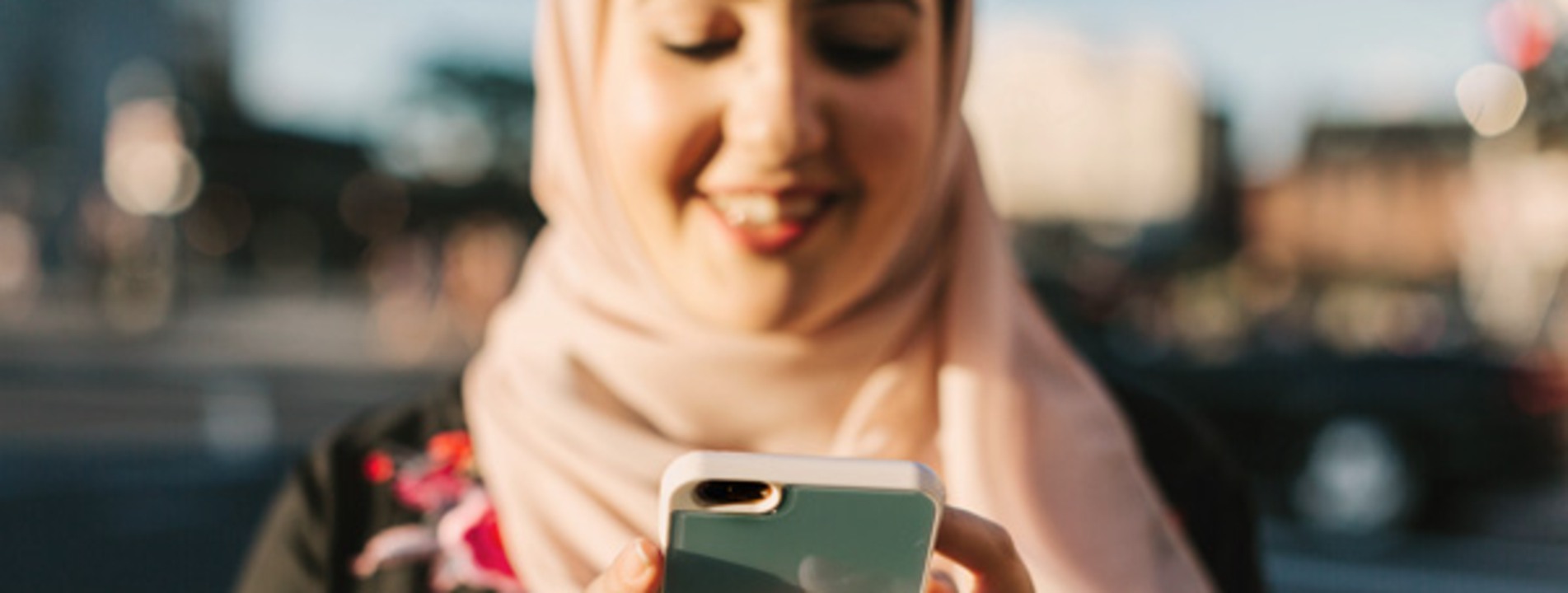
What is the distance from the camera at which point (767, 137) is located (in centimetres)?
111

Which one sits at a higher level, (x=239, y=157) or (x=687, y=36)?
(x=687, y=36)

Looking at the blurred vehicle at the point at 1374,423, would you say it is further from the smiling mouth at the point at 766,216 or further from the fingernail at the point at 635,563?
the fingernail at the point at 635,563

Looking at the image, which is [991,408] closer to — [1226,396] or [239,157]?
[1226,396]

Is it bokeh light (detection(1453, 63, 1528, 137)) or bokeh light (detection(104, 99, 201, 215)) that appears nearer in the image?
bokeh light (detection(1453, 63, 1528, 137))

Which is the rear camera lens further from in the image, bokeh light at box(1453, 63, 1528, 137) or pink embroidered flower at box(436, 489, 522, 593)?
bokeh light at box(1453, 63, 1528, 137)

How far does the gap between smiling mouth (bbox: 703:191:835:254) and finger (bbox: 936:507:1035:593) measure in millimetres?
321

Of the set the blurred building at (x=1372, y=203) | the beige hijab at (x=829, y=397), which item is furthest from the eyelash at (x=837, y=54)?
the blurred building at (x=1372, y=203)

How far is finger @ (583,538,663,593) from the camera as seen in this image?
0.82 meters

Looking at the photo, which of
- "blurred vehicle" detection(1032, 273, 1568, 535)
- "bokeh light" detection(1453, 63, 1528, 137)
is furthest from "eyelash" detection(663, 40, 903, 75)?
"bokeh light" detection(1453, 63, 1528, 137)

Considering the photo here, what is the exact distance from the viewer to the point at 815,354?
1.25 meters

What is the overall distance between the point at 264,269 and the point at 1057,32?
19.2m

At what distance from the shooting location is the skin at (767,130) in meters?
1.12

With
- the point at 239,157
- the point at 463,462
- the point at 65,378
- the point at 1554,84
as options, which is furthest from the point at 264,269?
the point at 463,462

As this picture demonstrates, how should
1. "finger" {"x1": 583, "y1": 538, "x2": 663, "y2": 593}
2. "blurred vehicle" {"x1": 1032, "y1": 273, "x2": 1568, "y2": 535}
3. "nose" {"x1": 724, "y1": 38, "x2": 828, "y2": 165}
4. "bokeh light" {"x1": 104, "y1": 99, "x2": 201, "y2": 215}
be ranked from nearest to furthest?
1. "finger" {"x1": 583, "y1": 538, "x2": 663, "y2": 593}
2. "nose" {"x1": 724, "y1": 38, "x2": 828, "y2": 165}
3. "blurred vehicle" {"x1": 1032, "y1": 273, "x2": 1568, "y2": 535}
4. "bokeh light" {"x1": 104, "y1": 99, "x2": 201, "y2": 215}
